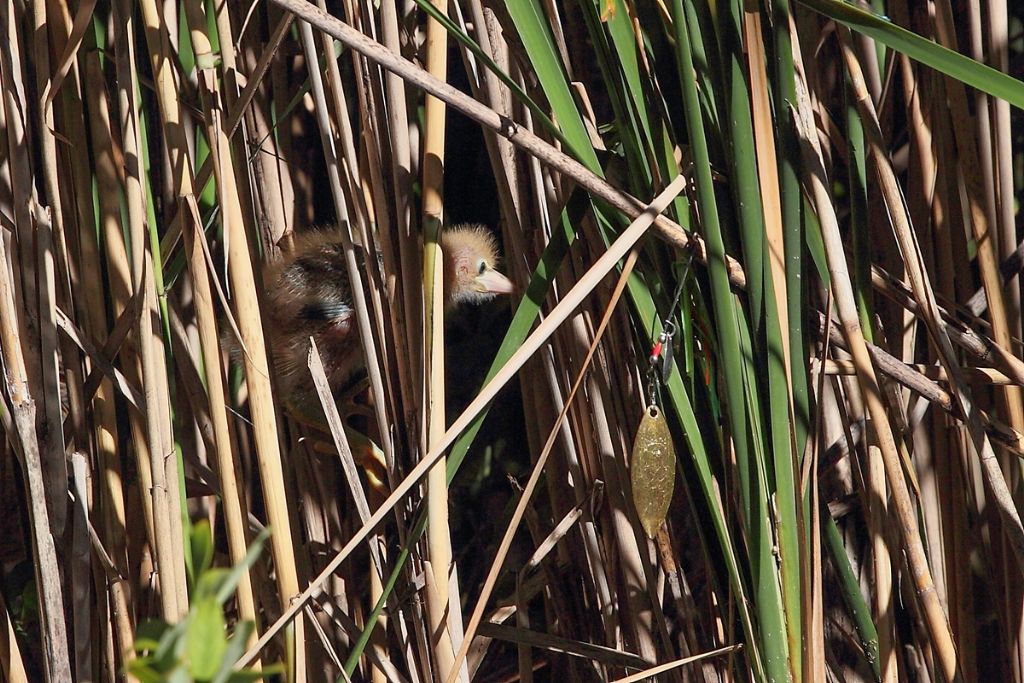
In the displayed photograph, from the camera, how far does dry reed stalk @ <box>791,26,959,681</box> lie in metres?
0.71

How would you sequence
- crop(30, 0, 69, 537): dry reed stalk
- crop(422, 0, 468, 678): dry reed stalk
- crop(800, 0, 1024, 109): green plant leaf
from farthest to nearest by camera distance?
1. crop(30, 0, 69, 537): dry reed stalk
2. crop(422, 0, 468, 678): dry reed stalk
3. crop(800, 0, 1024, 109): green plant leaf

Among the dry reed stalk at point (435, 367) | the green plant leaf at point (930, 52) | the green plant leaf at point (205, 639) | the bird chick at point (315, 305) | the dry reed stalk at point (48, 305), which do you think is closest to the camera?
the green plant leaf at point (205, 639)

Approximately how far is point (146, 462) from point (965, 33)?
3.95 feet

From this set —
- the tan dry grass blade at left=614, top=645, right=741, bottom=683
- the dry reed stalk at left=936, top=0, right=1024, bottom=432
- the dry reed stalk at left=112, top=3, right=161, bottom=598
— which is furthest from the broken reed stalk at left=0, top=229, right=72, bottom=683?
the dry reed stalk at left=936, top=0, right=1024, bottom=432

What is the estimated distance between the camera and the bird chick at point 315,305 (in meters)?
1.32

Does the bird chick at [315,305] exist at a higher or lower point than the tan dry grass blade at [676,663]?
higher

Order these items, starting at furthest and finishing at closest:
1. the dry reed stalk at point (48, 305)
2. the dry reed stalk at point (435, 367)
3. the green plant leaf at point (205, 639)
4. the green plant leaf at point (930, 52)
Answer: the dry reed stalk at point (48, 305), the dry reed stalk at point (435, 367), the green plant leaf at point (930, 52), the green plant leaf at point (205, 639)

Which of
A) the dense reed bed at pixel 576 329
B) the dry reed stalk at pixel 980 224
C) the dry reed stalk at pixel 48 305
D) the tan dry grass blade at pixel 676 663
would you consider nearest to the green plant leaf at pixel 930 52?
the dense reed bed at pixel 576 329

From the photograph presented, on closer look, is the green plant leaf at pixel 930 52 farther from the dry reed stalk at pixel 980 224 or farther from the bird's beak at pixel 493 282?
the bird's beak at pixel 493 282

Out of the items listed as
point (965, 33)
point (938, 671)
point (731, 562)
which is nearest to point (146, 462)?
point (731, 562)

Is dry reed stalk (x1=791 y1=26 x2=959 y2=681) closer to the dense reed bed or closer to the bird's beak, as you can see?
the dense reed bed

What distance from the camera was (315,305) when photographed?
4.39 feet

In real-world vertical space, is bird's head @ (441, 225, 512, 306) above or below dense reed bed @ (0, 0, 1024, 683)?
above

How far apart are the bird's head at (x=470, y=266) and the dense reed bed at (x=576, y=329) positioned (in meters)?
0.33
